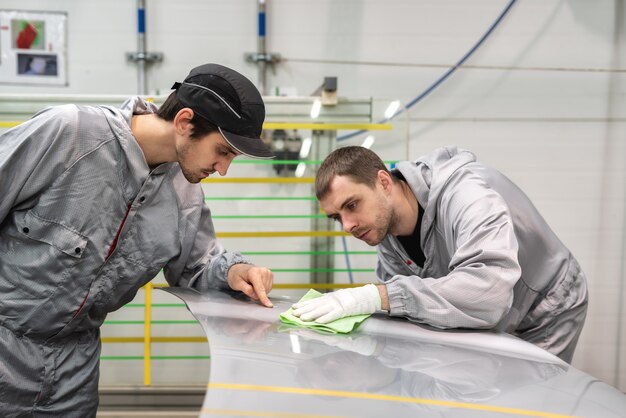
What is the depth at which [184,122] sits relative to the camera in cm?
125

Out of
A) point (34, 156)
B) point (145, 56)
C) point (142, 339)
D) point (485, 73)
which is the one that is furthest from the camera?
point (485, 73)

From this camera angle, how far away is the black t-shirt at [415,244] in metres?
1.66

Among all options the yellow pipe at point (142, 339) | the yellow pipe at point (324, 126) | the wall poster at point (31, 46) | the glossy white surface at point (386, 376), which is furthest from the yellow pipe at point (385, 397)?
the wall poster at point (31, 46)

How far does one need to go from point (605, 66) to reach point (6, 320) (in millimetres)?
3120

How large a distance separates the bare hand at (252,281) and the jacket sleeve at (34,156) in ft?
1.62

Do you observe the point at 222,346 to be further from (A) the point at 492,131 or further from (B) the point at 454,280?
(A) the point at 492,131

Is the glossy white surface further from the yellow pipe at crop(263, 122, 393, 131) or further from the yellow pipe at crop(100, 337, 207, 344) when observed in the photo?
the yellow pipe at crop(100, 337, 207, 344)

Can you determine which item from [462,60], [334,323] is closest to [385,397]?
[334,323]

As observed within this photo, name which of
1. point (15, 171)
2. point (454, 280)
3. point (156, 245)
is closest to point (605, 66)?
point (454, 280)

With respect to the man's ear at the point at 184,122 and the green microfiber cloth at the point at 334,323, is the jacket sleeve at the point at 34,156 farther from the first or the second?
the green microfiber cloth at the point at 334,323

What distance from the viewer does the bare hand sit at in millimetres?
1377

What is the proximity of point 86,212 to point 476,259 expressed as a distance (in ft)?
2.91

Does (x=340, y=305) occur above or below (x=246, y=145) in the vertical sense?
below

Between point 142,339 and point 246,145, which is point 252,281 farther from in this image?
point 142,339
